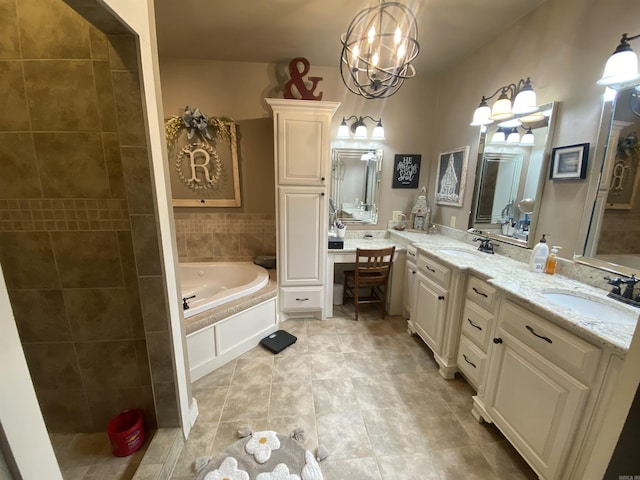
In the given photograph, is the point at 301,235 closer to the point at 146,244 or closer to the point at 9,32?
the point at 146,244

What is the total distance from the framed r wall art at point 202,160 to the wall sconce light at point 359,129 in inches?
47.1

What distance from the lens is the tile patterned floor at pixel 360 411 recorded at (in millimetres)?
1400

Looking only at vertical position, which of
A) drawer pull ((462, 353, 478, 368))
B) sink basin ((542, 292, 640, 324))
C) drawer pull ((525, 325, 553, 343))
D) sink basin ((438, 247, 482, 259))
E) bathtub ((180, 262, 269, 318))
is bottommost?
drawer pull ((462, 353, 478, 368))

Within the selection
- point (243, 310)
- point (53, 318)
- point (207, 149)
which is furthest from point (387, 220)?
point (53, 318)

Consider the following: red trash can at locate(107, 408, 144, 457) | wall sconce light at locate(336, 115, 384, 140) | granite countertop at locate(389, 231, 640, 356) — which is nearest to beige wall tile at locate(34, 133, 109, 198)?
red trash can at locate(107, 408, 144, 457)

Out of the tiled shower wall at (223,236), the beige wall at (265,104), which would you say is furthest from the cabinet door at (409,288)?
the tiled shower wall at (223,236)

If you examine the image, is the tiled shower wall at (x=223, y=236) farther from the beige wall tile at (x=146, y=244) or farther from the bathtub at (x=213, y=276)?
the beige wall tile at (x=146, y=244)

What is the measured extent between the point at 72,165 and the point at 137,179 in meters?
0.35

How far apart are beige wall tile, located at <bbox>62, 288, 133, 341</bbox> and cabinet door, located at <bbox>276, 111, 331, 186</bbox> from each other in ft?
5.12

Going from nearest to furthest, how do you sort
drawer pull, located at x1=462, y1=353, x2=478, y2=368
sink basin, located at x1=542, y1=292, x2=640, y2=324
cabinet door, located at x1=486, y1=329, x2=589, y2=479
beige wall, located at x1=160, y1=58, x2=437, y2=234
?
1. cabinet door, located at x1=486, y1=329, x2=589, y2=479
2. sink basin, located at x1=542, y1=292, x2=640, y2=324
3. drawer pull, located at x1=462, y1=353, x2=478, y2=368
4. beige wall, located at x1=160, y1=58, x2=437, y2=234

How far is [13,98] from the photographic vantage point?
1.14m

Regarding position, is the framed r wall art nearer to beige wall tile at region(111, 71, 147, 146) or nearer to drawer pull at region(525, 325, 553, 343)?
beige wall tile at region(111, 71, 147, 146)

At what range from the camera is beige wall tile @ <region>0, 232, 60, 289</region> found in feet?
4.07

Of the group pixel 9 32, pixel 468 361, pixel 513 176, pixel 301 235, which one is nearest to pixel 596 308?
pixel 468 361
